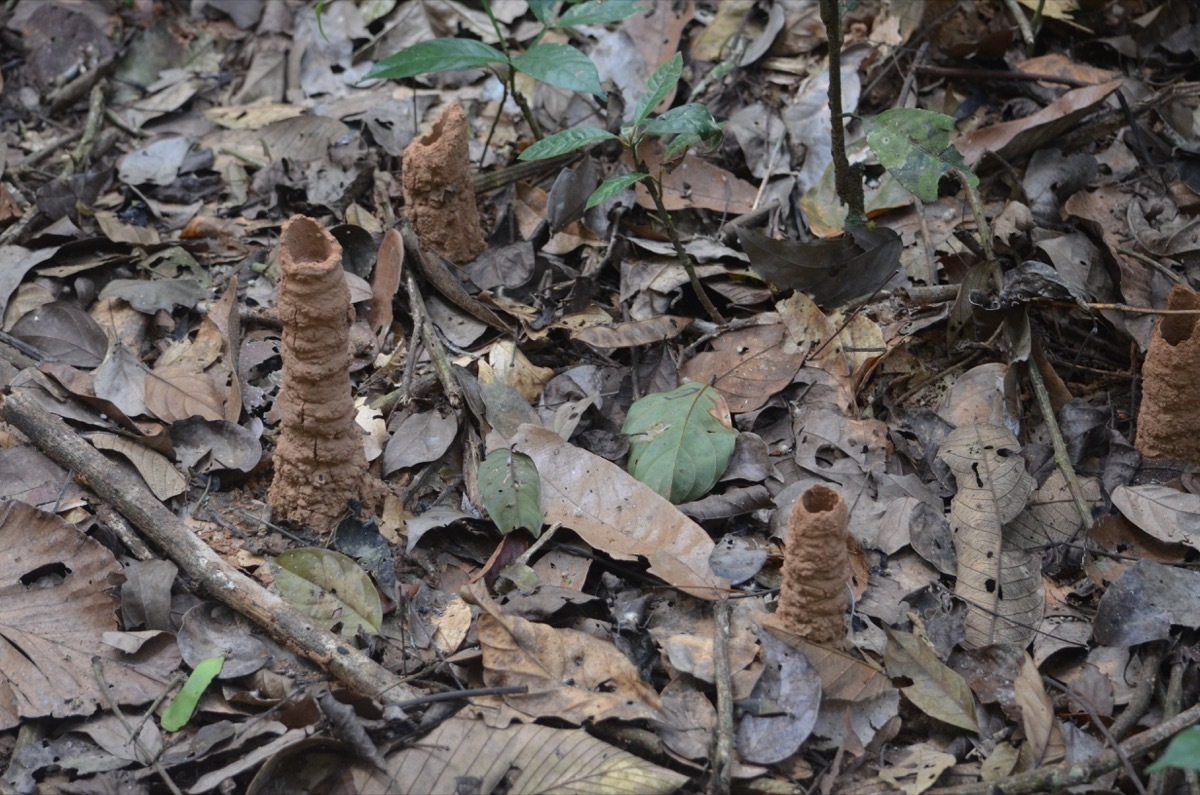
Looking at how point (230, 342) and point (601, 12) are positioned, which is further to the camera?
point (601, 12)

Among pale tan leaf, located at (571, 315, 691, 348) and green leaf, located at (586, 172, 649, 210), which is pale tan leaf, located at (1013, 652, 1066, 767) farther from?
green leaf, located at (586, 172, 649, 210)

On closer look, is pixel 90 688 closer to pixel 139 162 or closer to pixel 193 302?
pixel 193 302

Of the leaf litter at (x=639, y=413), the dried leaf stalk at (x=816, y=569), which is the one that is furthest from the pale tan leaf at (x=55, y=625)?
the dried leaf stalk at (x=816, y=569)

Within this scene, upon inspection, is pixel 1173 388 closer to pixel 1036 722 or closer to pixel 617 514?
pixel 1036 722

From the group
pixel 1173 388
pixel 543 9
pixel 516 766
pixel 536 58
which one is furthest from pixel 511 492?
pixel 543 9

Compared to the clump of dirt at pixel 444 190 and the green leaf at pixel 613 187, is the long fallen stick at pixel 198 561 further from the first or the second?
the green leaf at pixel 613 187

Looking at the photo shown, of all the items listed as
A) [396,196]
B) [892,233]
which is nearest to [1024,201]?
[892,233]
